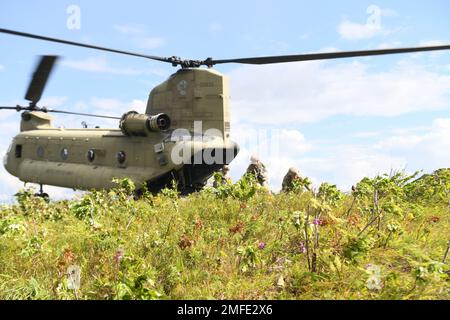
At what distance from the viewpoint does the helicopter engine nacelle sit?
1336 cm

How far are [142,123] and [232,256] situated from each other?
9.76m

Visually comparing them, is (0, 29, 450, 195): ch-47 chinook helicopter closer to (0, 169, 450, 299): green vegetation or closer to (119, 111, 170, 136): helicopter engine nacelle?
(119, 111, 170, 136): helicopter engine nacelle

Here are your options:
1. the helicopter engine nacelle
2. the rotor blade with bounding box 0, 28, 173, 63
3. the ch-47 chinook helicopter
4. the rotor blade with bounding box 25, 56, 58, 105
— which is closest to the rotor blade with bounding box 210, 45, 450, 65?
the ch-47 chinook helicopter

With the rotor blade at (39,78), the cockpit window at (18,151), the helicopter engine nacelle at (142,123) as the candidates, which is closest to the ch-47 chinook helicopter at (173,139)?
the helicopter engine nacelle at (142,123)

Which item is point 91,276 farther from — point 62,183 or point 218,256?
point 62,183

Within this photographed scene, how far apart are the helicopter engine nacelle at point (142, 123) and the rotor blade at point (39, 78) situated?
21.5ft

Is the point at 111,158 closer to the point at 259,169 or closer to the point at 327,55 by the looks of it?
the point at 259,169

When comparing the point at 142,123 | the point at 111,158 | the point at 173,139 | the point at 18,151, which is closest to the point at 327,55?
the point at 173,139

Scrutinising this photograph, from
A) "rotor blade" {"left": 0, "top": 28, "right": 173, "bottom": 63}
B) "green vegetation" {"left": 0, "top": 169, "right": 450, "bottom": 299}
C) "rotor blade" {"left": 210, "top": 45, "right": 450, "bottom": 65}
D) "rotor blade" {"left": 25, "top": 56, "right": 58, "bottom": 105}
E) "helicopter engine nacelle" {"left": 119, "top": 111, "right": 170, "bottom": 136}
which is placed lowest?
"green vegetation" {"left": 0, "top": 169, "right": 450, "bottom": 299}

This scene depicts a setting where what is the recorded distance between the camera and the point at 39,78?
1925 centimetres

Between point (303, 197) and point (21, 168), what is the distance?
53.9 feet

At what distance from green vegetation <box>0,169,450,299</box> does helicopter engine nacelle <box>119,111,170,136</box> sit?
259 inches

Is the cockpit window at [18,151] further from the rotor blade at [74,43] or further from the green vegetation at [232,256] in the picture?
the green vegetation at [232,256]
